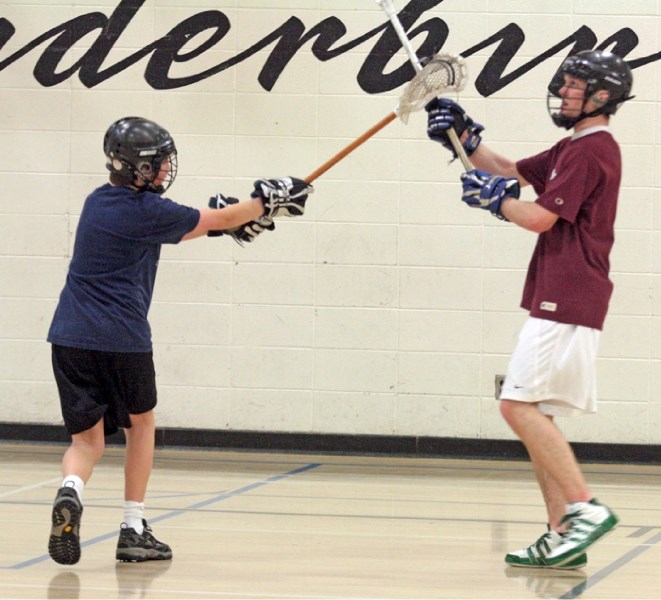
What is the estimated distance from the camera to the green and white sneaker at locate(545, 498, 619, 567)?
4.18m

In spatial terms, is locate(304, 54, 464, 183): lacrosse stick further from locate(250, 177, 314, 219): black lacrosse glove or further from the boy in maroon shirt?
the boy in maroon shirt

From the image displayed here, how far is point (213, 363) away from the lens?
826 cm

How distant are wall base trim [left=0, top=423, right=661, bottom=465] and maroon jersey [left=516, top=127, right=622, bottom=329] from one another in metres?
3.80

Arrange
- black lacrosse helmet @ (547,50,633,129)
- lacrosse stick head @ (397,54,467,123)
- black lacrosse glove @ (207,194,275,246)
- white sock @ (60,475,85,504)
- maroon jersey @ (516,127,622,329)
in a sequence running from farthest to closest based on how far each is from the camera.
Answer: lacrosse stick head @ (397,54,467,123)
black lacrosse glove @ (207,194,275,246)
black lacrosse helmet @ (547,50,633,129)
maroon jersey @ (516,127,622,329)
white sock @ (60,475,85,504)

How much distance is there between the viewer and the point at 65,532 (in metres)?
4.05

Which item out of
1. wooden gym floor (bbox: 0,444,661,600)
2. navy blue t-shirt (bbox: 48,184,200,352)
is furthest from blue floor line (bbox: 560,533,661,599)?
navy blue t-shirt (bbox: 48,184,200,352)

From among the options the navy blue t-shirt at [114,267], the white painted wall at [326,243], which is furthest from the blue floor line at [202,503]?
the white painted wall at [326,243]

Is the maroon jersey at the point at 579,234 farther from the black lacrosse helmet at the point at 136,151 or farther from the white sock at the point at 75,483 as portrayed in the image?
the white sock at the point at 75,483

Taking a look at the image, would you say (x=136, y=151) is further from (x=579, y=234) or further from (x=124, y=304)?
(x=579, y=234)

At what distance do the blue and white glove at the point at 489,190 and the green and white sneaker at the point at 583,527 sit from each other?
3.50 feet

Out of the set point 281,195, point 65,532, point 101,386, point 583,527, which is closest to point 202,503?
point 101,386

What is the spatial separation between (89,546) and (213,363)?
359 cm

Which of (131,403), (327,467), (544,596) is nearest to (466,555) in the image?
(544,596)

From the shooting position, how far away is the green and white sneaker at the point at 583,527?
418 centimetres
